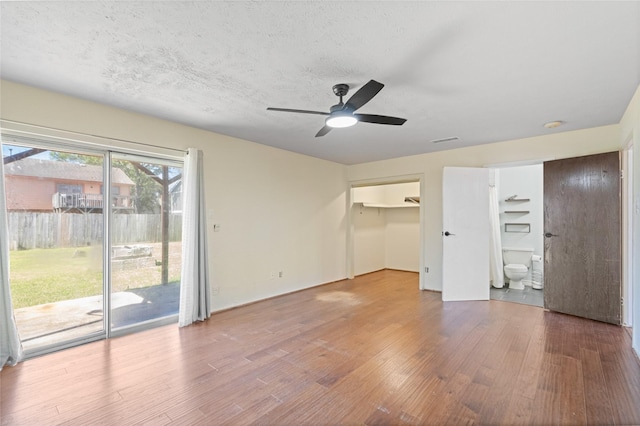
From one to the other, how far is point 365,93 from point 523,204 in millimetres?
5049

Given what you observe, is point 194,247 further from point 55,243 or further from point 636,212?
point 636,212

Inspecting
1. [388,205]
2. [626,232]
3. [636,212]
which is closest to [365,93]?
[636,212]

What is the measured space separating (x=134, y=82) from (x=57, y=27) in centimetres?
76

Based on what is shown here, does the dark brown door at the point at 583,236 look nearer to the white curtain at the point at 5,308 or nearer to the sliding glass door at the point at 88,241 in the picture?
the sliding glass door at the point at 88,241

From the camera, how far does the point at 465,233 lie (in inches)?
188

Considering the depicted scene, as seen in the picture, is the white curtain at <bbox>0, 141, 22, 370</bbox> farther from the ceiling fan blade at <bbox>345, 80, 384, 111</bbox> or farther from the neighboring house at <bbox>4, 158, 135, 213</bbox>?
the ceiling fan blade at <bbox>345, 80, 384, 111</bbox>

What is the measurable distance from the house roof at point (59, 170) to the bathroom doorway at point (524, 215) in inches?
237

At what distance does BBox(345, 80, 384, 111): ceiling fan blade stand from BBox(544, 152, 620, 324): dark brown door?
11.1ft

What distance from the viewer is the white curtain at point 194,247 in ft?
12.0

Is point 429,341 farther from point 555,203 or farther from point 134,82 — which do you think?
point 134,82

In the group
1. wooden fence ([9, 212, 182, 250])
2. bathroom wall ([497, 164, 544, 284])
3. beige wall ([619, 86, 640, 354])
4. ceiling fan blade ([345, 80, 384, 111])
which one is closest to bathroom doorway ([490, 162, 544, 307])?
bathroom wall ([497, 164, 544, 284])

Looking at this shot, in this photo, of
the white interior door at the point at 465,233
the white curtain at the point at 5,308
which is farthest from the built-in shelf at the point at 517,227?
the white curtain at the point at 5,308

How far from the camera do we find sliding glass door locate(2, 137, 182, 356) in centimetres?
281

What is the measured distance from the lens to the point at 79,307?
3156 millimetres
